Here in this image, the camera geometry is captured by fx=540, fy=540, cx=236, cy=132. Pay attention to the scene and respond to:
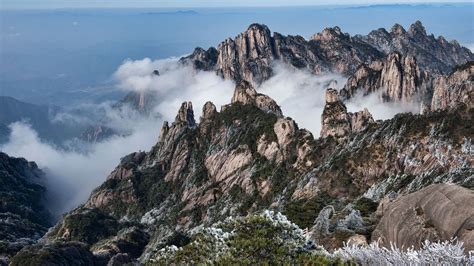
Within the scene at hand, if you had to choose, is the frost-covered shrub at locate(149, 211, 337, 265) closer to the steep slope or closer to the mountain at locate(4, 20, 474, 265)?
the mountain at locate(4, 20, 474, 265)

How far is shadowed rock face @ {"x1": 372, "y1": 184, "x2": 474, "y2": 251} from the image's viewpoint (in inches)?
1163

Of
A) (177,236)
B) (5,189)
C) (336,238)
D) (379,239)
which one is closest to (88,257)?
(177,236)

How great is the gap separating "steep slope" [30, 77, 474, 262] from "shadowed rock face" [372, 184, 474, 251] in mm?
4386

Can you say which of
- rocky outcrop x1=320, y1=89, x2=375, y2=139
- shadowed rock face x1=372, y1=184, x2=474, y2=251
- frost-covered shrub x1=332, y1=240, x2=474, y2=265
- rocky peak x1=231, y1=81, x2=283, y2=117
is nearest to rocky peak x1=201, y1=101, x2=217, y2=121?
rocky peak x1=231, y1=81, x2=283, y2=117

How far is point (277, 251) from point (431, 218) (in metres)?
13.1

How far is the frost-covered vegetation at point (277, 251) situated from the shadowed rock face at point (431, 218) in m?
4.51

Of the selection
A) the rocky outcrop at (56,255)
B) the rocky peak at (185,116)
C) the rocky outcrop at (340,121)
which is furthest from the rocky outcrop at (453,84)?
the rocky outcrop at (56,255)

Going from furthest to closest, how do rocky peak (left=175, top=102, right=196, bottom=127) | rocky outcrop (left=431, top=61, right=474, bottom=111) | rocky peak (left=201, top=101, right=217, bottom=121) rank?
1. rocky peak (left=175, top=102, right=196, bottom=127)
2. rocky peak (left=201, top=101, right=217, bottom=121)
3. rocky outcrop (left=431, top=61, right=474, bottom=111)

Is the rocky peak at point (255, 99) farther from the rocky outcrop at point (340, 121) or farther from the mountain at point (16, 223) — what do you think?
the mountain at point (16, 223)

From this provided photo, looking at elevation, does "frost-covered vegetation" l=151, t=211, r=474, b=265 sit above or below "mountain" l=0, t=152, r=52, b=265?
above

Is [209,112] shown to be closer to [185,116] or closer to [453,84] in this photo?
[185,116]

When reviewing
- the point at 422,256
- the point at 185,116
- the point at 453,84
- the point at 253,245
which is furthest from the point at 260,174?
the point at 422,256

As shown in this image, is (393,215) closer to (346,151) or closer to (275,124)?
(346,151)

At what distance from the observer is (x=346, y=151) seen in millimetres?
116312
